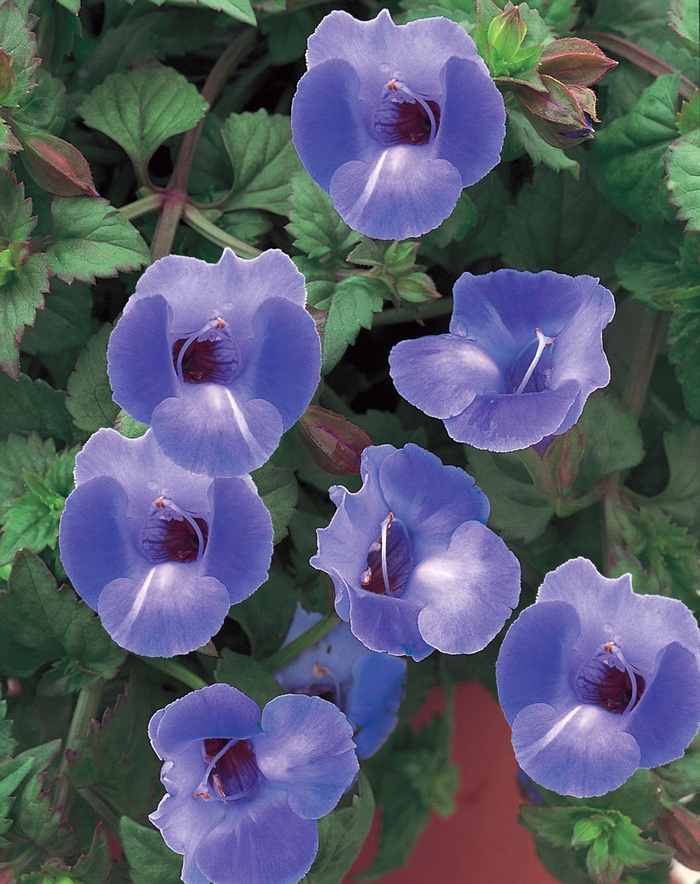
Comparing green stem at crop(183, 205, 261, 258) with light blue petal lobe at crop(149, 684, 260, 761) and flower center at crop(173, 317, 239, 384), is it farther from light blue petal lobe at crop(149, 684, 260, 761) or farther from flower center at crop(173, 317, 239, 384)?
light blue petal lobe at crop(149, 684, 260, 761)

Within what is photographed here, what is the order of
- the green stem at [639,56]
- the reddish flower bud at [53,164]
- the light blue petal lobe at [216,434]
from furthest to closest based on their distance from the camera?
the green stem at [639,56] → the reddish flower bud at [53,164] → the light blue petal lobe at [216,434]

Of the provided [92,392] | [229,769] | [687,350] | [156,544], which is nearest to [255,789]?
[229,769]

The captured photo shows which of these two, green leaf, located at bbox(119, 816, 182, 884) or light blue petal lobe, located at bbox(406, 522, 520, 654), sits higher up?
light blue petal lobe, located at bbox(406, 522, 520, 654)

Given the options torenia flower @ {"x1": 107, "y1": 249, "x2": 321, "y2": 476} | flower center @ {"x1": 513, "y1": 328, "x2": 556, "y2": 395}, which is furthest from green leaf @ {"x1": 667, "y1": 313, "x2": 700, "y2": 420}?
torenia flower @ {"x1": 107, "y1": 249, "x2": 321, "y2": 476}

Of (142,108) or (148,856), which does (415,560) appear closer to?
(148,856)

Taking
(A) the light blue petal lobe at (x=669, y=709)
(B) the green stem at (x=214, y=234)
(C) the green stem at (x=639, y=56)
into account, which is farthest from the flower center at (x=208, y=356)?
(C) the green stem at (x=639, y=56)

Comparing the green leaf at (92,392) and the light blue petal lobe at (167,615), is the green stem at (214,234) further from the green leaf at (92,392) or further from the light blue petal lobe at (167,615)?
the light blue petal lobe at (167,615)

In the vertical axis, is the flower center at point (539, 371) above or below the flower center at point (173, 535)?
above
